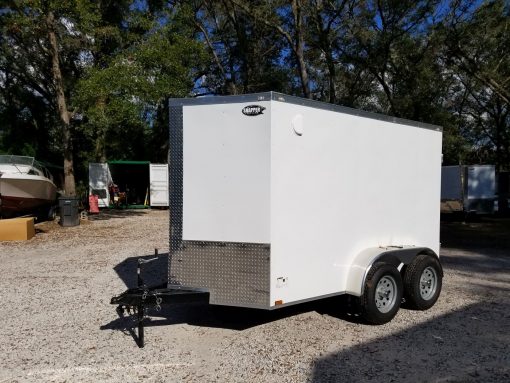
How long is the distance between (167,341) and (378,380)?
245cm

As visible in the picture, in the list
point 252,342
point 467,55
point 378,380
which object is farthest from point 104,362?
point 467,55

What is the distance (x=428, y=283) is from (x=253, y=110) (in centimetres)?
374

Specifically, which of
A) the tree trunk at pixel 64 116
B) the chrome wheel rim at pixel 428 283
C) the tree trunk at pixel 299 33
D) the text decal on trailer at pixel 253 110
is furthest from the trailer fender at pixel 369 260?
the tree trunk at pixel 64 116

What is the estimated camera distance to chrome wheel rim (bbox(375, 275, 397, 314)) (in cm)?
626

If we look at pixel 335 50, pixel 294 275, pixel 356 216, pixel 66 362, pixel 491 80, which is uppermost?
pixel 335 50

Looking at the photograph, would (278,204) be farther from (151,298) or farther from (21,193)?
(21,193)

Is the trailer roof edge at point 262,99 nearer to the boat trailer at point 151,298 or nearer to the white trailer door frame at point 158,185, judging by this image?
the boat trailer at point 151,298

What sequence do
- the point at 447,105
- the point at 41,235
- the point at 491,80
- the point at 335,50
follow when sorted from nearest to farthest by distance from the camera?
the point at 41,235, the point at 491,80, the point at 335,50, the point at 447,105

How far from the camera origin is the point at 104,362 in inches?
201

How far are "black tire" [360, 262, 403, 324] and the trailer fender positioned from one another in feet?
0.21

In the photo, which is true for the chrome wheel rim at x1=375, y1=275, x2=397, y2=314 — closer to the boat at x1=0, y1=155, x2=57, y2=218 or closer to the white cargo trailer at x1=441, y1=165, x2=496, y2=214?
the boat at x1=0, y1=155, x2=57, y2=218

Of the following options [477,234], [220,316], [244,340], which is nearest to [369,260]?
[244,340]

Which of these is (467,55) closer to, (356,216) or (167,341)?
(356,216)

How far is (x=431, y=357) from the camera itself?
5.16m
